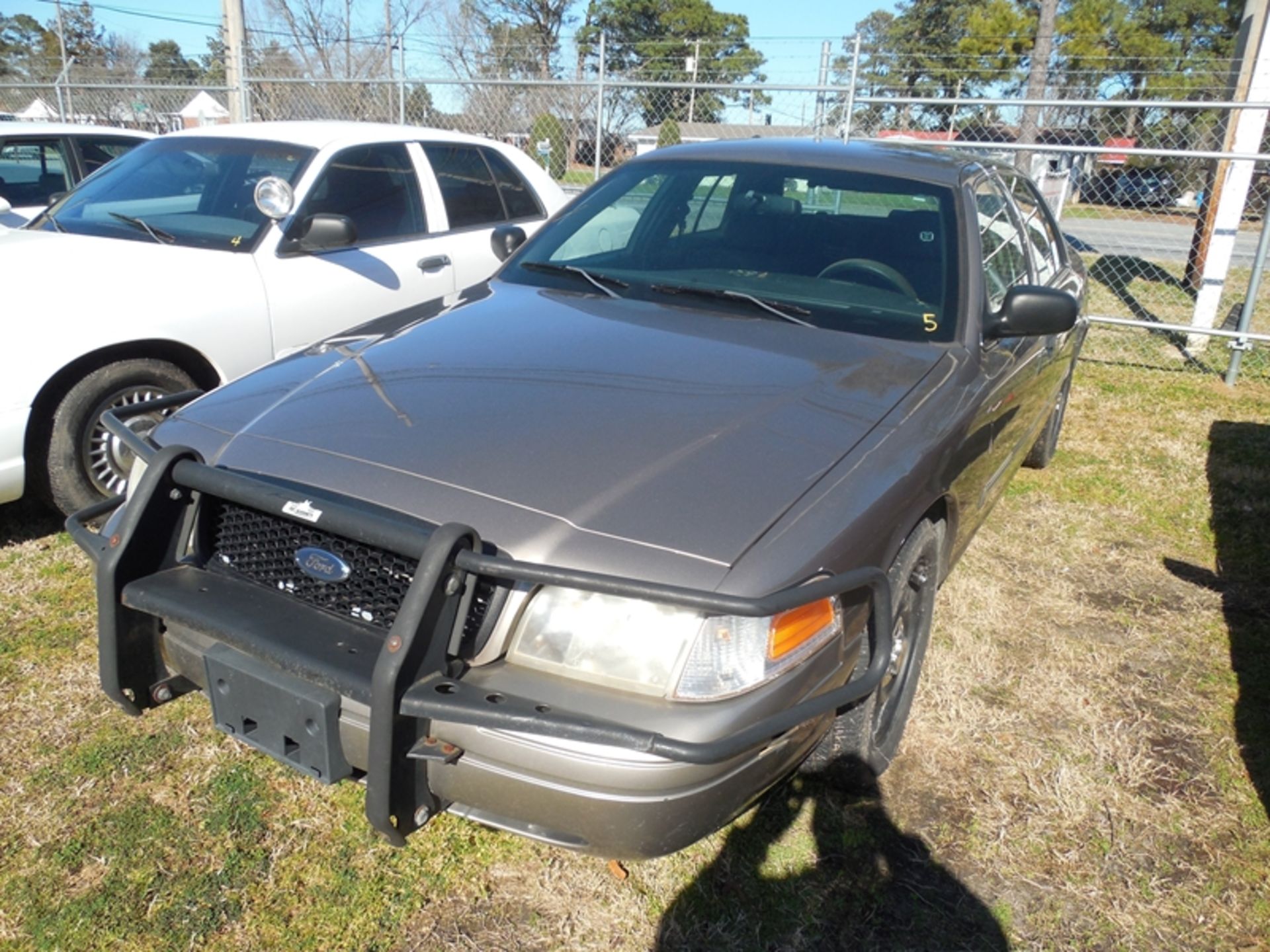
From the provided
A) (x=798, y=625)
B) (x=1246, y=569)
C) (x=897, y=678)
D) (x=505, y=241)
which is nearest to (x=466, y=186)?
(x=505, y=241)

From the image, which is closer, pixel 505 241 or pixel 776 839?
pixel 776 839

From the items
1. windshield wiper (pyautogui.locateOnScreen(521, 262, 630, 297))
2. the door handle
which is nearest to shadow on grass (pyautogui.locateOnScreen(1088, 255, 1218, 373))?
the door handle

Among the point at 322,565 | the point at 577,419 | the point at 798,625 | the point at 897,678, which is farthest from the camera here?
the point at 897,678

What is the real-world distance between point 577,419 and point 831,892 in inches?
53.2

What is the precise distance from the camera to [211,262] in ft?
14.2

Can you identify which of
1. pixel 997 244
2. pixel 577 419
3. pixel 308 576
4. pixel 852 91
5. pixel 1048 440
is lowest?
pixel 1048 440

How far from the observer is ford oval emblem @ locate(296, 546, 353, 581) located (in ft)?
6.82

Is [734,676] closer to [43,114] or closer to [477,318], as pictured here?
[477,318]

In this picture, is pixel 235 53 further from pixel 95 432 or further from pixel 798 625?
pixel 798 625

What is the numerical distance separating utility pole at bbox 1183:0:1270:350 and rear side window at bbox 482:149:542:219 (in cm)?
559

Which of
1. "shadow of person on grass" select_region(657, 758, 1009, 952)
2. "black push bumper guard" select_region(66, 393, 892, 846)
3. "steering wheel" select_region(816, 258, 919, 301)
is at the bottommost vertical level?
"shadow of person on grass" select_region(657, 758, 1009, 952)

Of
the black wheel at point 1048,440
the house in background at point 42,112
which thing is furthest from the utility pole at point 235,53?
the black wheel at point 1048,440

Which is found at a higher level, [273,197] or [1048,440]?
[273,197]

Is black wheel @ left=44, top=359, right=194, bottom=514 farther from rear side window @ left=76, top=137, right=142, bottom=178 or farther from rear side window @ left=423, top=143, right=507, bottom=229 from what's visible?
rear side window @ left=76, top=137, right=142, bottom=178
